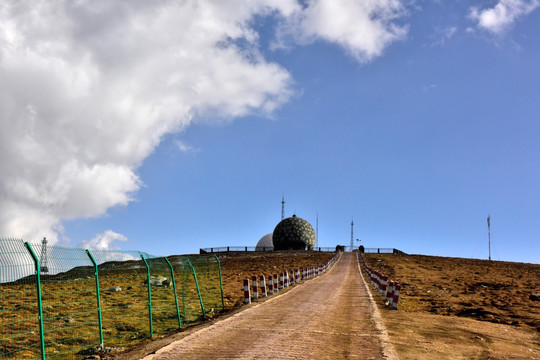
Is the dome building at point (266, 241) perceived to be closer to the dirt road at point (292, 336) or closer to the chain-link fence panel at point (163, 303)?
the chain-link fence panel at point (163, 303)

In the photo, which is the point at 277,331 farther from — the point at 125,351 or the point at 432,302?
the point at 432,302

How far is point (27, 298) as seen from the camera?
58.6ft

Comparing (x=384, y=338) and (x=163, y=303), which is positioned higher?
(x=384, y=338)

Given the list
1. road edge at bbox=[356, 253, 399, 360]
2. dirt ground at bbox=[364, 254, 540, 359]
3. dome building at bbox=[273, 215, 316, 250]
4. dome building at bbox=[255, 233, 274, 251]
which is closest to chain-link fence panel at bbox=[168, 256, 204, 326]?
road edge at bbox=[356, 253, 399, 360]

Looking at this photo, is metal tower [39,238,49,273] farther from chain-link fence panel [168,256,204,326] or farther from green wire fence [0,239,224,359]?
chain-link fence panel [168,256,204,326]

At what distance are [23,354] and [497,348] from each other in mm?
10838

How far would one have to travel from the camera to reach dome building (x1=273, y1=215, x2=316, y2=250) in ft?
266

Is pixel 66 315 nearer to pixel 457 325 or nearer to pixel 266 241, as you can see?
pixel 457 325

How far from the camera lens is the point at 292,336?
399 inches

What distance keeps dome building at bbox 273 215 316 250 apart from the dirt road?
65.3m

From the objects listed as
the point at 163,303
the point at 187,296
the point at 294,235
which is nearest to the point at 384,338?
the point at 163,303

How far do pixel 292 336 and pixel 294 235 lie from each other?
71.3 meters

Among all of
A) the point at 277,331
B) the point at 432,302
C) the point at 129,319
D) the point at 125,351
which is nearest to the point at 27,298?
the point at 129,319

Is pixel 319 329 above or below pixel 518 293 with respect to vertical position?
above
